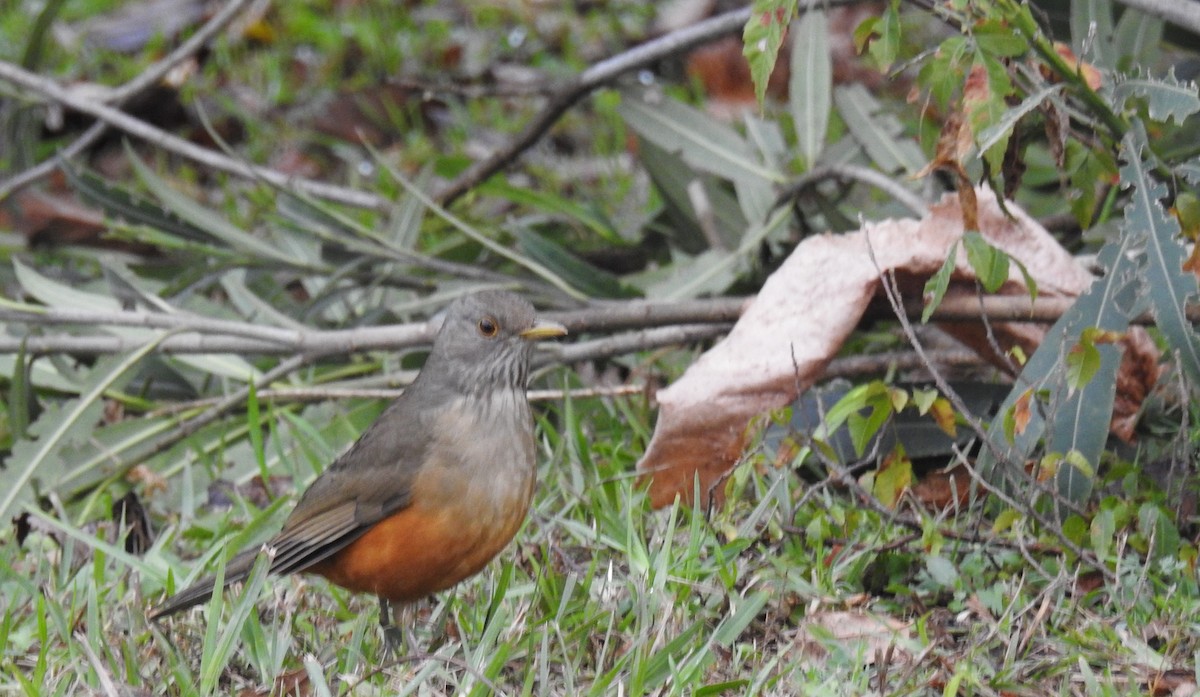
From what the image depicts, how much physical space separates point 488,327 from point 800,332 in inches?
35.9

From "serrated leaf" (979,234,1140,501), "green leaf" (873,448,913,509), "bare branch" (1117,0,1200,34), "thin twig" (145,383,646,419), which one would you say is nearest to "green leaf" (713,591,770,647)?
Result: "green leaf" (873,448,913,509)

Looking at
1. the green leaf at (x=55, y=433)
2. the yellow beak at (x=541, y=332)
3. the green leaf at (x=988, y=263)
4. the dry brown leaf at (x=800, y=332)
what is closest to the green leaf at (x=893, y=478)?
the dry brown leaf at (x=800, y=332)

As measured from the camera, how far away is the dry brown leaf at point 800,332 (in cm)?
439

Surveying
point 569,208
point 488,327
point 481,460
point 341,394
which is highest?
point 488,327

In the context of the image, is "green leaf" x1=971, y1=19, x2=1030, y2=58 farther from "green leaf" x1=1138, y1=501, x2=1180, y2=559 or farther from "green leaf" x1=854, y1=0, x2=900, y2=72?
"green leaf" x1=1138, y1=501, x2=1180, y2=559

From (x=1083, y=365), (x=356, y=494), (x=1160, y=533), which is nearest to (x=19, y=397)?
(x=356, y=494)

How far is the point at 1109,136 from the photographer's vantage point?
4090 mm

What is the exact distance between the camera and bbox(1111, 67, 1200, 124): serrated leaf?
A: 3.69 metres

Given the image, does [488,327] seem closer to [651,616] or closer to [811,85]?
[651,616]

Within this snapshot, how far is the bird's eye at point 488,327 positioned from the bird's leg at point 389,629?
0.86 metres

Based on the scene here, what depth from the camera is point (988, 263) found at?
149 inches

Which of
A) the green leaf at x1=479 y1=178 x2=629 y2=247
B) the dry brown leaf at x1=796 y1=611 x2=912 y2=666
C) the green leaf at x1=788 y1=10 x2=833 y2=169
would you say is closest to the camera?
the dry brown leaf at x1=796 y1=611 x2=912 y2=666

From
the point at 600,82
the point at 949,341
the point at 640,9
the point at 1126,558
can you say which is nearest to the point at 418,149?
the point at 640,9

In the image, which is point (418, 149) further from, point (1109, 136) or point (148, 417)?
point (1109, 136)
